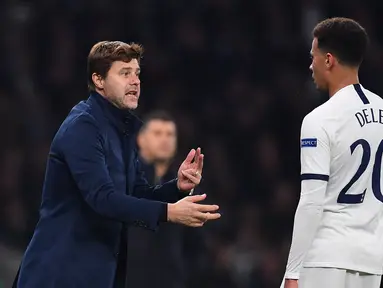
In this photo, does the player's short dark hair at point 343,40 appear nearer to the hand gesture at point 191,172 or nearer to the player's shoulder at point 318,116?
the player's shoulder at point 318,116

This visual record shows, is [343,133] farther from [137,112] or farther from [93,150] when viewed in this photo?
[137,112]

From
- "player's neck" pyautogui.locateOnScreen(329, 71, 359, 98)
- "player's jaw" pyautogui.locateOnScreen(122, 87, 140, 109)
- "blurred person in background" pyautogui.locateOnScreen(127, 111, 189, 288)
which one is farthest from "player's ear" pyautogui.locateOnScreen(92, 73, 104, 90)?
"blurred person in background" pyautogui.locateOnScreen(127, 111, 189, 288)

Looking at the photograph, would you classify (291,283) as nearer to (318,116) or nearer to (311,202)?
(311,202)

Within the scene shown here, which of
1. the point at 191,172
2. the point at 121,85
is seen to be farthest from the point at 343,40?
the point at 121,85

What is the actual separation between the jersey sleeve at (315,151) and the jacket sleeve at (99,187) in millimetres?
601

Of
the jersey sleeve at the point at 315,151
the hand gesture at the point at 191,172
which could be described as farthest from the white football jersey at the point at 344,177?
the hand gesture at the point at 191,172

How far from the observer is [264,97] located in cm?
1047

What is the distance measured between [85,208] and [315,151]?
919mm

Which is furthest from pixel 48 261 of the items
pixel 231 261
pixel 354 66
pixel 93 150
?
pixel 231 261

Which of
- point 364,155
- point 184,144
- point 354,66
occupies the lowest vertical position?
point 184,144

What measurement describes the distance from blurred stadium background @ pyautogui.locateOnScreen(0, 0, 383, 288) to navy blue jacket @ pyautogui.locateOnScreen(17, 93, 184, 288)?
438 centimetres

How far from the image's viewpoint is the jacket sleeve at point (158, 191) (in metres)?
4.65

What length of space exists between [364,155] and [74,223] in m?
1.17

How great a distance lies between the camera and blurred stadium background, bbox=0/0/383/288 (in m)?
9.34
